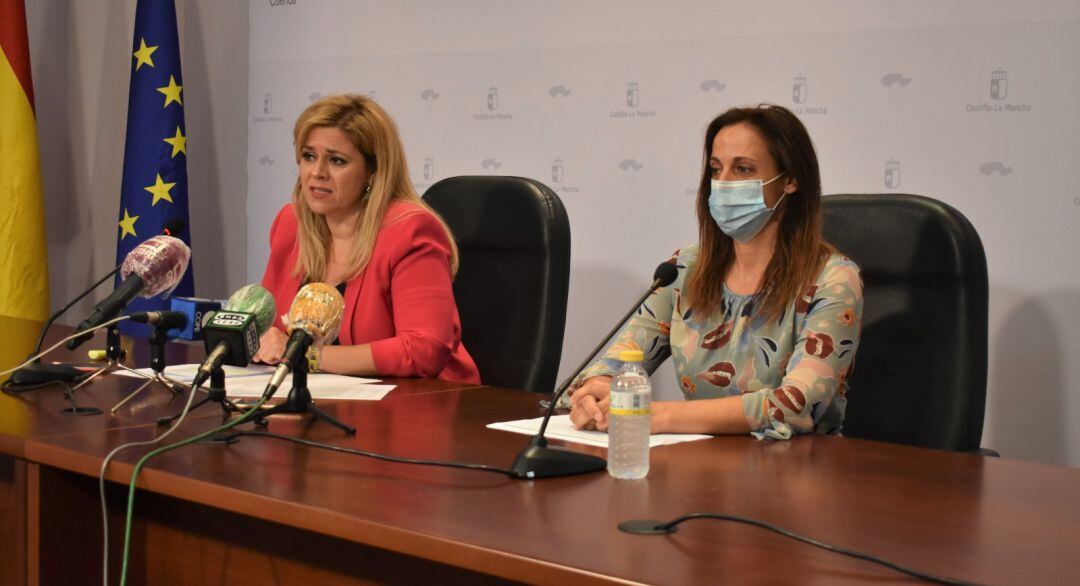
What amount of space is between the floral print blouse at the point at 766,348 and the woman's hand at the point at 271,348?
27.4 inches

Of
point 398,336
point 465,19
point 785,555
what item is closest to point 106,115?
point 465,19

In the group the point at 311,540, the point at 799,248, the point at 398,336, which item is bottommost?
the point at 311,540

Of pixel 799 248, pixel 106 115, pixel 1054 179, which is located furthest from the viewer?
pixel 106 115

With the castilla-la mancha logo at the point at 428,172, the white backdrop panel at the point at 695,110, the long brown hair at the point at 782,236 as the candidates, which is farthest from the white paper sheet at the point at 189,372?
the castilla-la mancha logo at the point at 428,172

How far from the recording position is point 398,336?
2416mm

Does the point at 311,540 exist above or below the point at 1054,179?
below

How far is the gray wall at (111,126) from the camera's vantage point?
190 inches

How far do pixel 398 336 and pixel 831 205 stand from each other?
966 mm

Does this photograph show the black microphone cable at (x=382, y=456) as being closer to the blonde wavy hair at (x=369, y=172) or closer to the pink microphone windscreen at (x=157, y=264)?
the pink microphone windscreen at (x=157, y=264)

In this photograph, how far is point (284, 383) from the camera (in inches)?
82.0

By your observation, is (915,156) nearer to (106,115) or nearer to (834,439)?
(834,439)

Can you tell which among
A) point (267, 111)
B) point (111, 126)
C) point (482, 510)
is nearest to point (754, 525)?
point (482, 510)

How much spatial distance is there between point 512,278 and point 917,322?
990mm

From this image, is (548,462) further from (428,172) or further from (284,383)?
→ (428,172)
